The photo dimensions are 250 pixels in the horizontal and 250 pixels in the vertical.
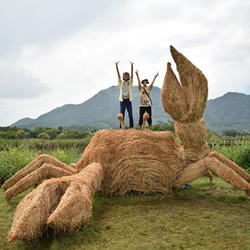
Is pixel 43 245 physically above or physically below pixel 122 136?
below

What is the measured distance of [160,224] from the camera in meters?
2.71

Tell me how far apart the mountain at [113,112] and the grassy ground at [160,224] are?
104 meters

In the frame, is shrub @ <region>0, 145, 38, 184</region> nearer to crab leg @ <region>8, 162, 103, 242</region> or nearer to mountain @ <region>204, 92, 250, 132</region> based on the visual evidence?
crab leg @ <region>8, 162, 103, 242</region>

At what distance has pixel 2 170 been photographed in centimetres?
593

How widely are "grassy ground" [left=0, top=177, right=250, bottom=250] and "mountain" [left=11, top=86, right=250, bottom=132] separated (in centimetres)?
10363

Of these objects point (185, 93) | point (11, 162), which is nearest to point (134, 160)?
point (185, 93)

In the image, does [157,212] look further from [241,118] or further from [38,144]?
[241,118]

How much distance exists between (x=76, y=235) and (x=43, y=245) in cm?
24

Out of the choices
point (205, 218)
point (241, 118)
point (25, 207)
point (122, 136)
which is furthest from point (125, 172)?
point (241, 118)

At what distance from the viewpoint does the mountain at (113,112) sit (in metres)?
127

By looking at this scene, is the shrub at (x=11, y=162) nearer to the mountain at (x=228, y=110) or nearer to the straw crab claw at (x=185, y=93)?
the straw crab claw at (x=185, y=93)

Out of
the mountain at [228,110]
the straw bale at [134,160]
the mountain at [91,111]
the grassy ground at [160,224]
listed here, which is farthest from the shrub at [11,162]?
the mountain at [91,111]

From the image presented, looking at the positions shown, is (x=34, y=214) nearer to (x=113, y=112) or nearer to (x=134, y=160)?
(x=134, y=160)

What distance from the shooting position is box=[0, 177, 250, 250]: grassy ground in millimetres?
2248
